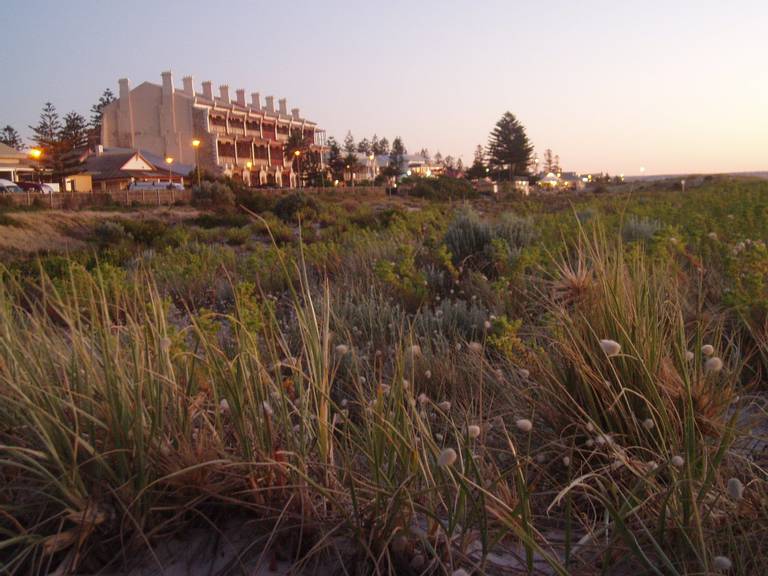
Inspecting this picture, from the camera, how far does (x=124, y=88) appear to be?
57.2m

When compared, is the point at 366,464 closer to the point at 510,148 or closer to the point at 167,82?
the point at 167,82

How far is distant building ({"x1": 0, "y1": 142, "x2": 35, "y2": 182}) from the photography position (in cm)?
4453

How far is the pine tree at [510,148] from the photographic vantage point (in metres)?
87.7

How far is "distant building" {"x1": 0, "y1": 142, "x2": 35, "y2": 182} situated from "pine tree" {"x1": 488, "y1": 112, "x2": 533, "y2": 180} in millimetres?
56368

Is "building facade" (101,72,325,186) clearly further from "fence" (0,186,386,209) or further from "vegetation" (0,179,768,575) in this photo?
"vegetation" (0,179,768,575)

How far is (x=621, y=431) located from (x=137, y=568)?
5.19 ft

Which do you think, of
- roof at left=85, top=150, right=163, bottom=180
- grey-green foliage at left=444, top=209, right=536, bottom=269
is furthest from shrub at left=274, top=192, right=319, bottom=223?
roof at left=85, top=150, right=163, bottom=180

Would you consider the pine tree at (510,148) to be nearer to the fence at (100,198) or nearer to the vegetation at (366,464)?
the fence at (100,198)

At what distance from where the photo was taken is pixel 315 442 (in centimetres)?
215

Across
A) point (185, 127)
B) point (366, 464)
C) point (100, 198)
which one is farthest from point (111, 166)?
point (366, 464)

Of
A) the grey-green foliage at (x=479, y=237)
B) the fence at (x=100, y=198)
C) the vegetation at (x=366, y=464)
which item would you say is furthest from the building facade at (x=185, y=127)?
the vegetation at (x=366, y=464)

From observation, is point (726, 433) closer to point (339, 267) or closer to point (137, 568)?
point (137, 568)

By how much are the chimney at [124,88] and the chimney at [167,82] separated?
2911mm

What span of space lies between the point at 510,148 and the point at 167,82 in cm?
4535
